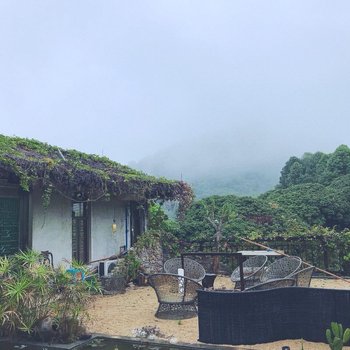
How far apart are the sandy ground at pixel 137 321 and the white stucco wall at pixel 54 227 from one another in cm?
167

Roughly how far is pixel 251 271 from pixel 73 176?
188 inches

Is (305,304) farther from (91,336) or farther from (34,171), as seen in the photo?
(34,171)

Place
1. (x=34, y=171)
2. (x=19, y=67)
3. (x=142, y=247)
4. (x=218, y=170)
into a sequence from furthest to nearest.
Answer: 1. (x=218, y=170)
2. (x=19, y=67)
3. (x=142, y=247)
4. (x=34, y=171)

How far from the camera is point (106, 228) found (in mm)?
11922

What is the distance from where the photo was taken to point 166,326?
6348mm

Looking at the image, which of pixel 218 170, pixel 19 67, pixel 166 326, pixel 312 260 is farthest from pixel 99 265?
pixel 218 170

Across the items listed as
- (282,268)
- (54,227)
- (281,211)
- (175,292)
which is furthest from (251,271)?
(281,211)

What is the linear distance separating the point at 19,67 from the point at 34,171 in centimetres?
2616

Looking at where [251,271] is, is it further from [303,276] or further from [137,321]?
[137,321]

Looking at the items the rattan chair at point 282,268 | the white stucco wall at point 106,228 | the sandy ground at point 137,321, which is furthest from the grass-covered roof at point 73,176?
the rattan chair at point 282,268

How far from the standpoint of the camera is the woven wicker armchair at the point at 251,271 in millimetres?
8562

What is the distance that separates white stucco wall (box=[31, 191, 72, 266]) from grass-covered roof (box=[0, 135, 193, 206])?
40cm

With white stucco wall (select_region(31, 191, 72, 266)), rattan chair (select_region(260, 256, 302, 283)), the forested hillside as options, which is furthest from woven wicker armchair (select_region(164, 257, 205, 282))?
the forested hillside

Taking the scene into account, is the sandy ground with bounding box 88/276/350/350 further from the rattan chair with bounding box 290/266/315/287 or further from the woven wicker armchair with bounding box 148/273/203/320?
the rattan chair with bounding box 290/266/315/287
